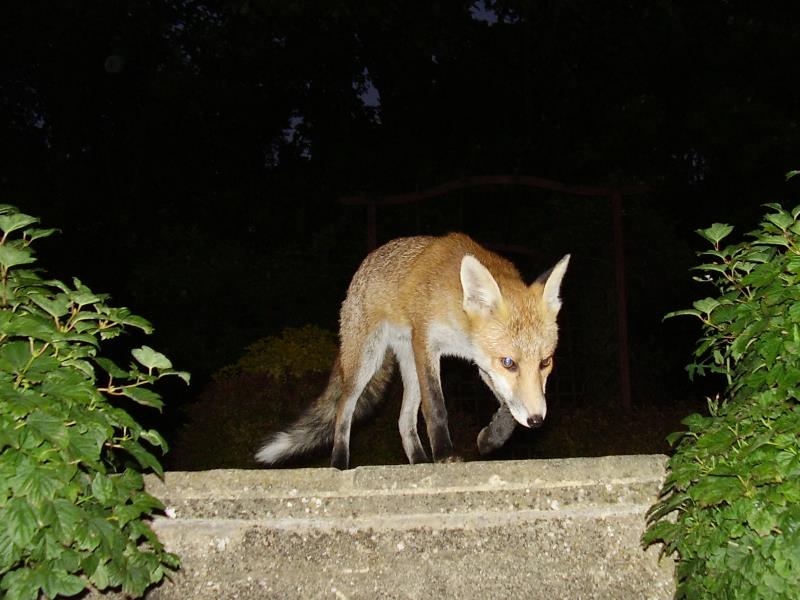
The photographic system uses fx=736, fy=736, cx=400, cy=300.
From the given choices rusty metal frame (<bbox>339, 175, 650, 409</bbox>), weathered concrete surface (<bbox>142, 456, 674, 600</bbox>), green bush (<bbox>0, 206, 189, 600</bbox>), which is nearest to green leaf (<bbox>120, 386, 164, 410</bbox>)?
green bush (<bbox>0, 206, 189, 600</bbox>)

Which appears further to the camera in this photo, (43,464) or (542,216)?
(542,216)

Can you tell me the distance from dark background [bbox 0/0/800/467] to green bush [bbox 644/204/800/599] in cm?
471

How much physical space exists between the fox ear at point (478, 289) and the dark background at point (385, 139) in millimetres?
3670

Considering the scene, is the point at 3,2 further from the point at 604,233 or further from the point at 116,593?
the point at 116,593

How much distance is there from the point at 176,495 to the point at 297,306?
20.1ft

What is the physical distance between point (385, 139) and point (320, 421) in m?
11.9

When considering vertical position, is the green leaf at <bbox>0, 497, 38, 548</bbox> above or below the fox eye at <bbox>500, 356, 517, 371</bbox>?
above

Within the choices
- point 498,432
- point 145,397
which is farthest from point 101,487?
point 498,432

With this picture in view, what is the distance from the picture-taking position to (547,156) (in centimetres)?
1364

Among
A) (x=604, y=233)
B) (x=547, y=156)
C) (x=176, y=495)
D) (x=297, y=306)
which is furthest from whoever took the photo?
(x=547, y=156)

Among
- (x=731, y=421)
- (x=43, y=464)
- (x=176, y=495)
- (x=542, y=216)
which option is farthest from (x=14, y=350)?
(x=542, y=216)

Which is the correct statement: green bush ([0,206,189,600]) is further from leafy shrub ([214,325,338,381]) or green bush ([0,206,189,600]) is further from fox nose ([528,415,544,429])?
leafy shrub ([214,325,338,381])

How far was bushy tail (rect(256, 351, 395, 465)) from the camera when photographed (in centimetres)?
366

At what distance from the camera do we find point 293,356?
6191mm
